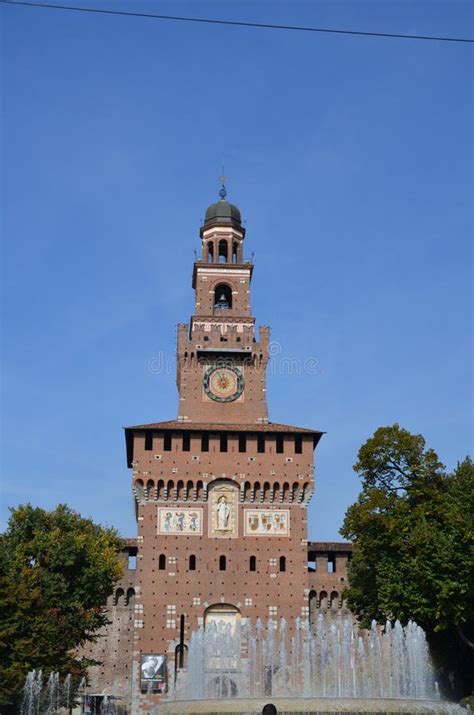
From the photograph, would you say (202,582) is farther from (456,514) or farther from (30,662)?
(456,514)

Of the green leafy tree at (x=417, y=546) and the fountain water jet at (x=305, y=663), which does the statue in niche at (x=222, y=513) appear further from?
the green leafy tree at (x=417, y=546)

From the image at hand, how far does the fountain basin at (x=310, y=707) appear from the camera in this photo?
69.9 ft

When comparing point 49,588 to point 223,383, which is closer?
point 49,588

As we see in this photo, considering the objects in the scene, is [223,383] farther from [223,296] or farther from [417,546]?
[417,546]

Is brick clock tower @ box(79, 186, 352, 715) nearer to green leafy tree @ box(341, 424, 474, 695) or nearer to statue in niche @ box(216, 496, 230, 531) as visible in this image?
statue in niche @ box(216, 496, 230, 531)

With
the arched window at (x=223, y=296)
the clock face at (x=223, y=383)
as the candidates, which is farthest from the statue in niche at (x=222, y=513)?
the arched window at (x=223, y=296)

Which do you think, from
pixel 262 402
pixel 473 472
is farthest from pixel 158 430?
pixel 473 472

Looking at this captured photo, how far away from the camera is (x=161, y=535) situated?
4378cm

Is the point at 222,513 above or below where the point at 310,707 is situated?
above

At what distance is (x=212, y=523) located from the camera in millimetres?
44219

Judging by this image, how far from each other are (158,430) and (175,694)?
12035mm

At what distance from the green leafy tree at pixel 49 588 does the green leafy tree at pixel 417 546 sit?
1094 cm

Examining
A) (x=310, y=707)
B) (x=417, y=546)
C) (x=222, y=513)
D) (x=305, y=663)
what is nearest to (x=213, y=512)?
(x=222, y=513)

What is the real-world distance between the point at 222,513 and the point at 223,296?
12787mm
